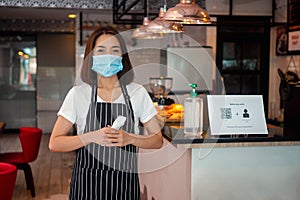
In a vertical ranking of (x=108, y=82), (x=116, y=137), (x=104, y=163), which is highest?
(x=108, y=82)

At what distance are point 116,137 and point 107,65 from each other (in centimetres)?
34

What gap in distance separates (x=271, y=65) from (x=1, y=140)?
219 inches

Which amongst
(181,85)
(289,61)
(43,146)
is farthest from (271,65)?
(43,146)

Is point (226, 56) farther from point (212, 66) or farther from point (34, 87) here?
point (34, 87)

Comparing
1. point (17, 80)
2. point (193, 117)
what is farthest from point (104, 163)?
point (17, 80)

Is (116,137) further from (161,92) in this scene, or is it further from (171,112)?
(161,92)

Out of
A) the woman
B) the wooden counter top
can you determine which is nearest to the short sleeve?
the woman

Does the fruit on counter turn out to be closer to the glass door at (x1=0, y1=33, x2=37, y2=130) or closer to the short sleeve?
the short sleeve

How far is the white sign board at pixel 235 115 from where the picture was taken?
2.90 metres

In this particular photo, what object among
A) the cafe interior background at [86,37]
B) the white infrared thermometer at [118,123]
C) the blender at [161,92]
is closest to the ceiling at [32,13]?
the cafe interior background at [86,37]

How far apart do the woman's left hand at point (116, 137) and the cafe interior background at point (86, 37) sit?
8.66 feet

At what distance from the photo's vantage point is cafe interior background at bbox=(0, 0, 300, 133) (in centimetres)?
645

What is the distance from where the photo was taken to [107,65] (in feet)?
6.97

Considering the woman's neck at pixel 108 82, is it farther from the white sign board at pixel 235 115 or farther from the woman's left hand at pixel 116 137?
the white sign board at pixel 235 115
